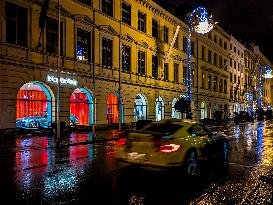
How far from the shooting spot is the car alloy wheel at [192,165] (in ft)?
29.3

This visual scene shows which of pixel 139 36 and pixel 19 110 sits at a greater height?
pixel 139 36

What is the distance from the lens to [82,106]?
1133 inches

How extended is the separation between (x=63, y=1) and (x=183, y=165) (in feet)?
66.7

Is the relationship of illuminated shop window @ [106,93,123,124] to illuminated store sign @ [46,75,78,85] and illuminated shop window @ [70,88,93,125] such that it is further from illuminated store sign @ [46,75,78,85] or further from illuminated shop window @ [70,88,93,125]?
illuminated store sign @ [46,75,78,85]

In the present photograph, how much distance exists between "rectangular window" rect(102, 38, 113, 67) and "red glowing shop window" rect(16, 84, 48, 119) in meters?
7.02

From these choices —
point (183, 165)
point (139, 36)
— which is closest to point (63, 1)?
point (139, 36)

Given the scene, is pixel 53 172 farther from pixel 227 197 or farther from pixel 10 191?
pixel 227 197

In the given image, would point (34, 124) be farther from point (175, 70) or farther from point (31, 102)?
point (175, 70)

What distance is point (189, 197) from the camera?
7027 mm

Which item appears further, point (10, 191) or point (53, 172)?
point (53, 172)

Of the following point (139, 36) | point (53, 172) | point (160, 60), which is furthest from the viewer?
point (160, 60)

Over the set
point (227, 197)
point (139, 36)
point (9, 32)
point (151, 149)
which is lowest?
point (227, 197)

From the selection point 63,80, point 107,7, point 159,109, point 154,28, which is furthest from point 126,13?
point 159,109

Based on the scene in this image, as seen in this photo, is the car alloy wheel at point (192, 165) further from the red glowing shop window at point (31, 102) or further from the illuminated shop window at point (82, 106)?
the illuminated shop window at point (82, 106)
